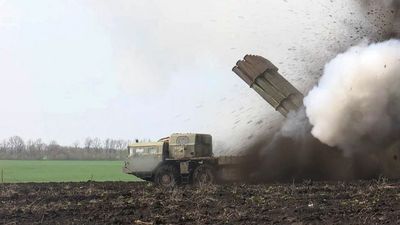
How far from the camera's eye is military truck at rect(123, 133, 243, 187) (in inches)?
1078

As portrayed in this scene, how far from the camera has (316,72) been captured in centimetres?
2370

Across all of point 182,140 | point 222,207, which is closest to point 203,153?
point 182,140

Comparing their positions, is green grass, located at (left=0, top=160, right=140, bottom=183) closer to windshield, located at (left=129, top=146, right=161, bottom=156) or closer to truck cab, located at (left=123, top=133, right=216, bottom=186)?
windshield, located at (left=129, top=146, right=161, bottom=156)

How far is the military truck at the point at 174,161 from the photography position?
27.4 metres

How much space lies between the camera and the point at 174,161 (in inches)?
1107

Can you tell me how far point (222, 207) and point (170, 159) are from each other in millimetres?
14393

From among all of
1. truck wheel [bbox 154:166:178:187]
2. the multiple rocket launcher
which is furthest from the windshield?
the multiple rocket launcher

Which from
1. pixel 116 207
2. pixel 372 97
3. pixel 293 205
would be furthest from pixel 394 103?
pixel 116 207

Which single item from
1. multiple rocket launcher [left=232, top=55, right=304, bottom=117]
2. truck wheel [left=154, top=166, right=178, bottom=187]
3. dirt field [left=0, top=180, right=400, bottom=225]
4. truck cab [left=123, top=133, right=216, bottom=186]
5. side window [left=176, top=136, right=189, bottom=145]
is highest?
multiple rocket launcher [left=232, top=55, right=304, bottom=117]

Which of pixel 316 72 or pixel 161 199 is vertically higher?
pixel 316 72

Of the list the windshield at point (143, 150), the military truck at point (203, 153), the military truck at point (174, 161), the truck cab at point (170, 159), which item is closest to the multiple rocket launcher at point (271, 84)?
the military truck at point (203, 153)

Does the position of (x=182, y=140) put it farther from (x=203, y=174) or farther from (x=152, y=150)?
(x=203, y=174)

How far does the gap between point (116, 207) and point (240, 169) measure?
1229 cm

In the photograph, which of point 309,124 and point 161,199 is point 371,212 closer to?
point 161,199
